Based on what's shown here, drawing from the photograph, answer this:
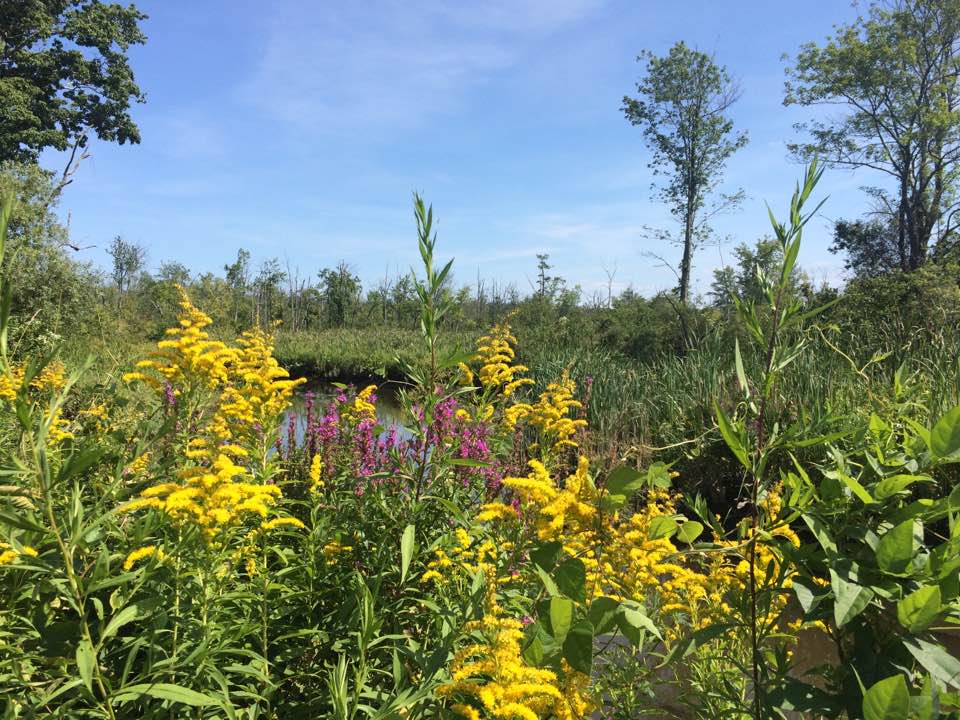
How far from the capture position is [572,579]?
1.04 meters

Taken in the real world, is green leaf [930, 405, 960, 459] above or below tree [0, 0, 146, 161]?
below

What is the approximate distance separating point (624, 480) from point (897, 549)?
43cm

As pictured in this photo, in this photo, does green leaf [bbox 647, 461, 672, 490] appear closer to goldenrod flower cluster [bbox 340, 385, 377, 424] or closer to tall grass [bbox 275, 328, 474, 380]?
goldenrod flower cluster [bbox 340, 385, 377, 424]

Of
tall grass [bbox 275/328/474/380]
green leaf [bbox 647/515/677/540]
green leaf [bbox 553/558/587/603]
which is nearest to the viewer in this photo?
green leaf [bbox 553/558/587/603]

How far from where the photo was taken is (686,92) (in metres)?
20.0

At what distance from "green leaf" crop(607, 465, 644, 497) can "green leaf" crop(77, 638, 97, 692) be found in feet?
3.57

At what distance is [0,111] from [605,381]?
22.8 metres

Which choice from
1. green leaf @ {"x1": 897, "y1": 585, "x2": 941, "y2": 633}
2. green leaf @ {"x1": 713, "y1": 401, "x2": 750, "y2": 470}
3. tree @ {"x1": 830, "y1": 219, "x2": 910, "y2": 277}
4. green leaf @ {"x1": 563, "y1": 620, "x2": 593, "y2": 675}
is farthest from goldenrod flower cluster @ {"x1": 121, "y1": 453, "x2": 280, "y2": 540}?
tree @ {"x1": 830, "y1": 219, "x2": 910, "y2": 277}

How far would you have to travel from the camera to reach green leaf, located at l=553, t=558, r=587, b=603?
103cm

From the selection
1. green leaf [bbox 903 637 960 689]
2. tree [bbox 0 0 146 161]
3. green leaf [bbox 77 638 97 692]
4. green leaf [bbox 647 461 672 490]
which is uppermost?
tree [bbox 0 0 146 161]

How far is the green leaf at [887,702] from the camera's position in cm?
71

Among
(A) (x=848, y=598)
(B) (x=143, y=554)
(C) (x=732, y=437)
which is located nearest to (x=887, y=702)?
(A) (x=848, y=598)

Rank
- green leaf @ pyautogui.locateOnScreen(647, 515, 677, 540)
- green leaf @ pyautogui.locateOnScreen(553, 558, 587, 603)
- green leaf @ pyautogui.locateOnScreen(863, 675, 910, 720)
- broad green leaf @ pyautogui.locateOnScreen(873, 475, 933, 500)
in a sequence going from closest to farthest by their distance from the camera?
green leaf @ pyautogui.locateOnScreen(863, 675, 910, 720) < broad green leaf @ pyautogui.locateOnScreen(873, 475, 933, 500) < green leaf @ pyautogui.locateOnScreen(553, 558, 587, 603) < green leaf @ pyautogui.locateOnScreen(647, 515, 677, 540)

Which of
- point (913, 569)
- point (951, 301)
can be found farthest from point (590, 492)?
point (951, 301)
